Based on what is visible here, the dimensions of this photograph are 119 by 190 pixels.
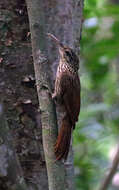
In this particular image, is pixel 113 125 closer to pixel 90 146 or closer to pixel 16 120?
pixel 90 146

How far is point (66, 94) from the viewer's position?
2.37 meters

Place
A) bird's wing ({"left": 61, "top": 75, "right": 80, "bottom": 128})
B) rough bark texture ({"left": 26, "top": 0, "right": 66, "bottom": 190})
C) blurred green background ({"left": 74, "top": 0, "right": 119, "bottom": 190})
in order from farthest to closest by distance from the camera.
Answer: blurred green background ({"left": 74, "top": 0, "right": 119, "bottom": 190}), bird's wing ({"left": 61, "top": 75, "right": 80, "bottom": 128}), rough bark texture ({"left": 26, "top": 0, "right": 66, "bottom": 190})

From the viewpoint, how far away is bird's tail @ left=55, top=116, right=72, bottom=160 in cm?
195

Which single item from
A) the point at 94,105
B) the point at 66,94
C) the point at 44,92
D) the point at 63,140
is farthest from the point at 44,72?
the point at 94,105

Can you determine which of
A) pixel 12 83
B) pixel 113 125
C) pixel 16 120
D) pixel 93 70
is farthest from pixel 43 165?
pixel 113 125

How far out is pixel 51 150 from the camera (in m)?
1.97

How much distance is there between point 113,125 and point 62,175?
93.6 inches

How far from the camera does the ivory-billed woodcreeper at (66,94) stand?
202 cm

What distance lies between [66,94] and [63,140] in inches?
16.7

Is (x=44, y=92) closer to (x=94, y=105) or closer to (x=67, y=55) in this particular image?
(x=67, y=55)

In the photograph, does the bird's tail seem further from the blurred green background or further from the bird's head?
the blurred green background

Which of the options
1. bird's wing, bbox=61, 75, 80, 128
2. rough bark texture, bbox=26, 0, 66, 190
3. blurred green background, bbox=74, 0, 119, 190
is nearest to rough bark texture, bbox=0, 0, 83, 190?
bird's wing, bbox=61, 75, 80, 128

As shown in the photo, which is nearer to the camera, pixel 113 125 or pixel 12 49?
pixel 12 49

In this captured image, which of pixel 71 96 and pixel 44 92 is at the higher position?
pixel 44 92
